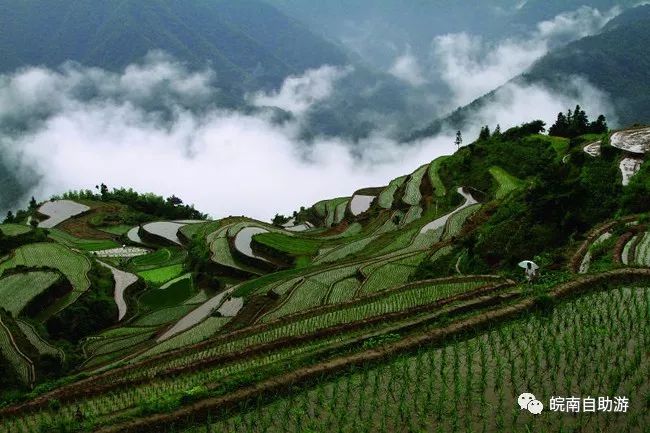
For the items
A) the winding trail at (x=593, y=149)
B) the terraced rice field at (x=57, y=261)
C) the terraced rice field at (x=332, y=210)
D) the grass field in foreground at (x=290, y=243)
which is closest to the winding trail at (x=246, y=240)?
the grass field in foreground at (x=290, y=243)

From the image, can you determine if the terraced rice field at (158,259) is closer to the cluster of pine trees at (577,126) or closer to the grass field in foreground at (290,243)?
the grass field in foreground at (290,243)

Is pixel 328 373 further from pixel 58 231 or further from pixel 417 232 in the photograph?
pixel 58 231

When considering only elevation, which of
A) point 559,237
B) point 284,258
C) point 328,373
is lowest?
point 328,373

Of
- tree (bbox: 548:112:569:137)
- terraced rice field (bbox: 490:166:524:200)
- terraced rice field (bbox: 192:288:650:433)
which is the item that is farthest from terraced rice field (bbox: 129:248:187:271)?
terraced rice field (bbox: 192:288:650:433)

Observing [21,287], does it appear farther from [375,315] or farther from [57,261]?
[375,315]

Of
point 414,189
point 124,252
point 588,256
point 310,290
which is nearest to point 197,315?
point 310,290

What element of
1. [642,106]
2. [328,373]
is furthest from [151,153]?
[328,373]
